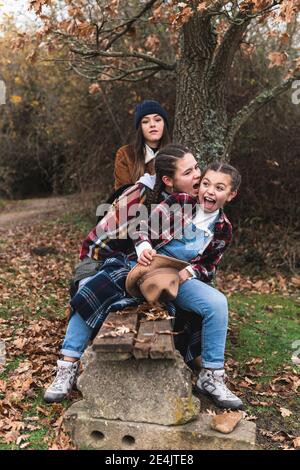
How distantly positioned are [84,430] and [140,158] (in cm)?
251

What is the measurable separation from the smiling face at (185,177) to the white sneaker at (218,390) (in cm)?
134

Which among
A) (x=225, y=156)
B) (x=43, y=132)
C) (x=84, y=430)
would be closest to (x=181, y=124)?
(x=225, y=156)

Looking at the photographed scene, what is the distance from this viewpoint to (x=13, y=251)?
9.54m

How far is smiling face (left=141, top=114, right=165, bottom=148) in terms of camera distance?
4801 mm

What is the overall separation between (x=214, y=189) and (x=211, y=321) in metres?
0.97

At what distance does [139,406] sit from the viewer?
3213 mm

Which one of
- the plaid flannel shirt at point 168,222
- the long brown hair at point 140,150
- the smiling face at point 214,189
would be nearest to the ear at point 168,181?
the plaid flannel shirt at point 168,222

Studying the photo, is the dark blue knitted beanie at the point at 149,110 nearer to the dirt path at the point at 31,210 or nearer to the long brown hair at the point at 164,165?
the long brown hair at the point at 164,165

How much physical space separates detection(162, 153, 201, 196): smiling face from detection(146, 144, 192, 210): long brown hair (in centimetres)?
3

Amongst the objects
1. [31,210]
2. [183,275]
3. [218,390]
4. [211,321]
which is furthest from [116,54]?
[31,210]

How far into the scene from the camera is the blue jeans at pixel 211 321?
366cm

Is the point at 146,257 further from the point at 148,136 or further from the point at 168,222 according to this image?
the point at 148,136

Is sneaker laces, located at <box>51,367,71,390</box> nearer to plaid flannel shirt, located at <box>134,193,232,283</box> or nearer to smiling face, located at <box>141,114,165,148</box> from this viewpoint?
plaid flannel shirt, located at <box>134,193,232,283</box>
